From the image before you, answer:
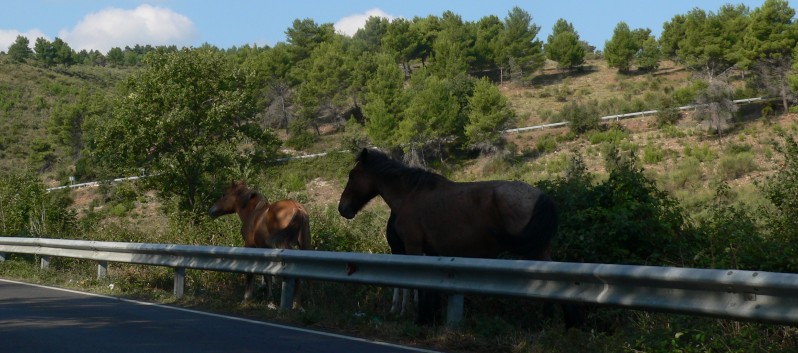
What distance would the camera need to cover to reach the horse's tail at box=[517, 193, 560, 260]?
9.38m

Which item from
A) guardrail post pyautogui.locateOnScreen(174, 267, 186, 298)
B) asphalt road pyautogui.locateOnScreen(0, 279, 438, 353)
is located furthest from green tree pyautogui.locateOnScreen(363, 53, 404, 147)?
asphalt road pyautogui.locateOnScreen(0, 279, 438, 353)

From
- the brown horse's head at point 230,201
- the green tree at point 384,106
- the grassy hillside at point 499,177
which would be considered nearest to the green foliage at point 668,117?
the grassy hillside at point 499,177

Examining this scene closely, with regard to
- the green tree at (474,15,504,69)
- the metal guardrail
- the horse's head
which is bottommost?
the metal guardrail

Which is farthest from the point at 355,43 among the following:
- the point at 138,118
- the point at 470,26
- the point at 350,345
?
the point at 350,345

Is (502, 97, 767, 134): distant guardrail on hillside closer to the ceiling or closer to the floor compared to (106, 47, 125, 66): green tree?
closer to the floor

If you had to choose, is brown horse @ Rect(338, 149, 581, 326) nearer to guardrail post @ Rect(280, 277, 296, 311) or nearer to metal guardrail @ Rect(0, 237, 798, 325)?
metal guardrail @ Rect(0, 237, 798, 325)

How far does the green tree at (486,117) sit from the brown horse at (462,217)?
178ft

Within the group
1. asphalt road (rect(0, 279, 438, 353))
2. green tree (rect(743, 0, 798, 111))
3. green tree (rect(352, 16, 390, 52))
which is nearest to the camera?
asphalt road (rect(0, 279, 438, 353))

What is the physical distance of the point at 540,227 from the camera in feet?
30.7

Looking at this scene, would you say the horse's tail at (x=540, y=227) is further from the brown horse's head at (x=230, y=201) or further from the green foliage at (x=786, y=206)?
the brown horse's head at (x=230, y=201)

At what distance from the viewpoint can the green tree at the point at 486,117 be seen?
65.6 meters

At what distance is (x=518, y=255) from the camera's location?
10.1 metres

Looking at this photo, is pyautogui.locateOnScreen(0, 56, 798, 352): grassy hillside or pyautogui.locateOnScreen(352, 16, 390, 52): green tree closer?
pyautogui.locateOnScreen(0, 56, 798, 352): grassy hillside

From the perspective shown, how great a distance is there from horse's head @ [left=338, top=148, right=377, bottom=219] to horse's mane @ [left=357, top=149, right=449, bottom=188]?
0.10 ft
